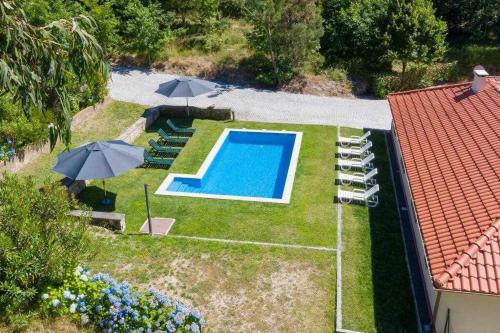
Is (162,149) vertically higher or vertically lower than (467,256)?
lower

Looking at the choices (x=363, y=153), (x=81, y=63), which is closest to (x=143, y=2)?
(x=363, y=153)

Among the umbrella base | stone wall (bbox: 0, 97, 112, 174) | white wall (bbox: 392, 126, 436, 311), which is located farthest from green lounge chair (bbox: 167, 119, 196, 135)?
white wall (bbox: 392, 126, 436, 311)

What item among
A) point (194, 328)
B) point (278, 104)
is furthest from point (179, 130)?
point (194, 328)

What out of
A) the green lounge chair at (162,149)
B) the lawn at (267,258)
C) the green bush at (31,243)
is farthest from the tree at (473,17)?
the green bush at (31,243)

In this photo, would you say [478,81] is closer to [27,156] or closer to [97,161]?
[97,161]

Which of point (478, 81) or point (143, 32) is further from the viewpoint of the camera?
point (143, 32)

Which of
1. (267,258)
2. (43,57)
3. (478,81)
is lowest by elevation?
(267,258)

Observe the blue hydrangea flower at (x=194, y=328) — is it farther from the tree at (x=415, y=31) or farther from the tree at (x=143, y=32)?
the tree at (x=143, y=32)

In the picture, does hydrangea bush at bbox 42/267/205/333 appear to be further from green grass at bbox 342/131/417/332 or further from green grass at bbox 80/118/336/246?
green grass at bbox 80/118/336/246
